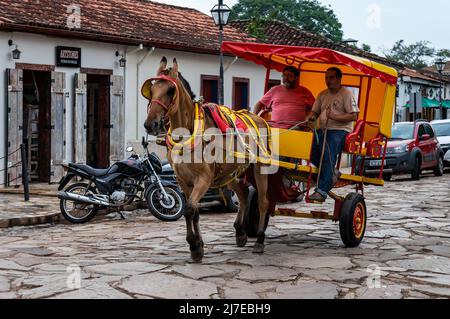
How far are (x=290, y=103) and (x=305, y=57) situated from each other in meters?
0.94

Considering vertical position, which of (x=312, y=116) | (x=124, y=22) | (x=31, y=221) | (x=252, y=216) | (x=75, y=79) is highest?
(x=124, y=22)

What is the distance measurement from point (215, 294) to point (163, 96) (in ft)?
7.43

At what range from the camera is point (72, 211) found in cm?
1272

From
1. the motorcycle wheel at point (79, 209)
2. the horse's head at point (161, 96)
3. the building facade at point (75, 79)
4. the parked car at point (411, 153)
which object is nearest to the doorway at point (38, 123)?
the building facade at point (75, 79)

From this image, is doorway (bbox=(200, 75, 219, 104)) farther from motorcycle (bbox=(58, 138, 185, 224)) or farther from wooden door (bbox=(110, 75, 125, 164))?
motorcycle (bbox=(58, 138, 185, 224))

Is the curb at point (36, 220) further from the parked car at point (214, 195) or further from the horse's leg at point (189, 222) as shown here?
the horse's leg at point (189, 222)

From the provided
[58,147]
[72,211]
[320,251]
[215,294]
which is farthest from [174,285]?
[58,147]

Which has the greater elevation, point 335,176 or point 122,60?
point 122,60

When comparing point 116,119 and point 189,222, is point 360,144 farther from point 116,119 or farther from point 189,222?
point 116,119

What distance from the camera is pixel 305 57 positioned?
9.20 metres

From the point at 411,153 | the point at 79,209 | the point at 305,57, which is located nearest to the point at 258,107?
Result: the point at 305,57

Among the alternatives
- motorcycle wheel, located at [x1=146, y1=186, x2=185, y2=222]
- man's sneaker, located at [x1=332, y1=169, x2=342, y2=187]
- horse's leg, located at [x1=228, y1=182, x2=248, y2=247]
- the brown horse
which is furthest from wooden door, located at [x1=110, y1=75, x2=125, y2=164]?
the brown horse

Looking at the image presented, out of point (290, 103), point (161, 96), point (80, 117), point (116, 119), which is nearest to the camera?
point (161, 96)

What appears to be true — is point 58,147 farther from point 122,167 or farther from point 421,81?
point 421,81
